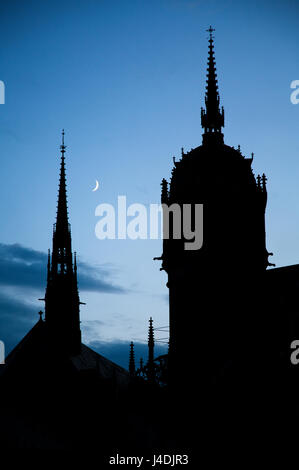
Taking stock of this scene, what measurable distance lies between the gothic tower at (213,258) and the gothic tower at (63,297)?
18.2 meters

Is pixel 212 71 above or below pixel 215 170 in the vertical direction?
above

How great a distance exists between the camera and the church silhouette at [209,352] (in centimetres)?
4356

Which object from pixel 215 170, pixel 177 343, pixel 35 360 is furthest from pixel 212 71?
pixel 35 360

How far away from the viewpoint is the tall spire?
54.5 meters

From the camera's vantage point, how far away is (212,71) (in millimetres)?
57469

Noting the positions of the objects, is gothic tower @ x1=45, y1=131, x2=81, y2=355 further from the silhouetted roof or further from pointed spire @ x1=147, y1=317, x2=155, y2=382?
pointed spire @ x1=147, y1=317, x2=155, y2=382

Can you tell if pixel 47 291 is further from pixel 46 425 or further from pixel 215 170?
pixel 215 170

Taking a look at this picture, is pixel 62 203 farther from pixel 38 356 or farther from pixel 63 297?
pixel 38 356

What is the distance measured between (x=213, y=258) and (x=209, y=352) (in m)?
5.86

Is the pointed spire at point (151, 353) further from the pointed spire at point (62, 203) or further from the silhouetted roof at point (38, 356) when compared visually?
the pointed spire at point (62, 203)

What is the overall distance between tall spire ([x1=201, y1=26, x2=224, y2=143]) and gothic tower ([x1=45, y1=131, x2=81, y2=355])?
21.5 m

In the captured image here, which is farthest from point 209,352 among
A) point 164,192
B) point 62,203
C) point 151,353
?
point 62,203

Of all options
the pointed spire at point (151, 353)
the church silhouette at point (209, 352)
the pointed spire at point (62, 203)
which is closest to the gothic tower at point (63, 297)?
the pointed spire at point (62, 203)
